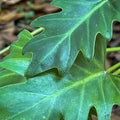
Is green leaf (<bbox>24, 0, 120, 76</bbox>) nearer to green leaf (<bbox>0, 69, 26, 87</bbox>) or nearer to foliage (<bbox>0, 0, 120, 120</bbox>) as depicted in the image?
foliage (<bbox>0, 0, 120, 120</bbox>)

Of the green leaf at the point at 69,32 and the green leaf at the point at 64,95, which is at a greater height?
the green leaf at the point at 69,32

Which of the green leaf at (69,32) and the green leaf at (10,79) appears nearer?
the green leaf at (69,32)

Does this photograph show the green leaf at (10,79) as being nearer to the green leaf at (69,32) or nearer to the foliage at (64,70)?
the foliage at (64,70)

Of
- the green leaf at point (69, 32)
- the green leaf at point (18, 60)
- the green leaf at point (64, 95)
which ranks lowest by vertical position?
the green leaf at point (64, 95)

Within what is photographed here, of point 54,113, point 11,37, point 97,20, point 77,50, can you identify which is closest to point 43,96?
point 54,113

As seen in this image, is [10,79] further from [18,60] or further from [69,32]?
[69,32]

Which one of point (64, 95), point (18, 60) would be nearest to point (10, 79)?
point (18, 60)

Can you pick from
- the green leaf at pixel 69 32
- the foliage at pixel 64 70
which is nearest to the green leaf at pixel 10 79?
the foliage at pixel 64 70

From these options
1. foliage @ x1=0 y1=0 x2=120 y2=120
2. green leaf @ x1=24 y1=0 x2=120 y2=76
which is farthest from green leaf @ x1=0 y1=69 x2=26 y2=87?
green leaf @ x1=24 y1=0 x2=120 y2=76
